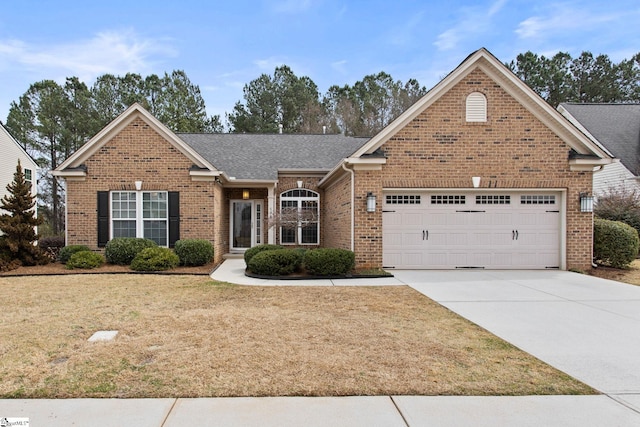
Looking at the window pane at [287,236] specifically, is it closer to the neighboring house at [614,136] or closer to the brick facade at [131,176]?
the brick facade at [131,176]

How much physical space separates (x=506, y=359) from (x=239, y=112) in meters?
33.8

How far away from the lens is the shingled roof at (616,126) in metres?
19.7

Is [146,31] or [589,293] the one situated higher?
[146,31]

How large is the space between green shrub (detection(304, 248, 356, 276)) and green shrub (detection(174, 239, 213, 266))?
145 inches

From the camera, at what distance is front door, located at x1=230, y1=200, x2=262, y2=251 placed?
1648 centimetres

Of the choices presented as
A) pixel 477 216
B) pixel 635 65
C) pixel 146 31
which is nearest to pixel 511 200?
pixel 477 216

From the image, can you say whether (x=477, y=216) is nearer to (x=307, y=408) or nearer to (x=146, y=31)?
(x=307, y=408)

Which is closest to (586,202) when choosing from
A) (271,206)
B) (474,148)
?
(474,148)

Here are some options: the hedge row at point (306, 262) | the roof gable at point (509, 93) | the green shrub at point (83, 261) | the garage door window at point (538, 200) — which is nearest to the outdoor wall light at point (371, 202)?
the roof gable at point (509, 93)

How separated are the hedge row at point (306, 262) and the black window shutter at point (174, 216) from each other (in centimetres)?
357

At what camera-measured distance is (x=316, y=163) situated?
16828 mm

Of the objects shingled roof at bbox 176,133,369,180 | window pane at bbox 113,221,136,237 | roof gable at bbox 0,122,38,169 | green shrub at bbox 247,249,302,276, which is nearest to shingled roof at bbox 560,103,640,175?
shingled roof at bbox 176,133,369,180

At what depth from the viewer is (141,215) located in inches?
507

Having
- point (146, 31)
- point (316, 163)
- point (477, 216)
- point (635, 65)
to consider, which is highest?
point (635, 65)
